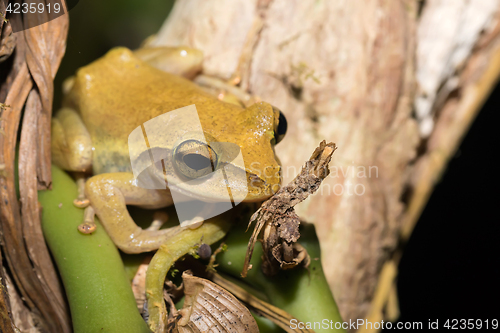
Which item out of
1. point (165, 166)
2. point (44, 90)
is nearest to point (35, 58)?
point (44, 90)

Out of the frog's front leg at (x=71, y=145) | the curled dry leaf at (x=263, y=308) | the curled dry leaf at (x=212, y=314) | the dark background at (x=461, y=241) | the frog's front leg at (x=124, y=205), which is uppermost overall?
the frog's front leg at (x=71, y=145)

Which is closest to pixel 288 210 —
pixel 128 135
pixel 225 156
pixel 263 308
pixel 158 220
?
pixel 225 156

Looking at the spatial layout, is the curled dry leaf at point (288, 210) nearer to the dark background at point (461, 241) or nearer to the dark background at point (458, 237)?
the dark background at point (458, 237)

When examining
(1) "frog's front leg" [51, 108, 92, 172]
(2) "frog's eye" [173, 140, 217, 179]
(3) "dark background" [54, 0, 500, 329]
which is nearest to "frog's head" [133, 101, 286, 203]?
(2) "frog's eye" [173, 140, 217, 179]

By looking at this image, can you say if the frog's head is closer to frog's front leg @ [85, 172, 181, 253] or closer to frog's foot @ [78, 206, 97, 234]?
frog's front leg @ [85, 172, 181, 253]

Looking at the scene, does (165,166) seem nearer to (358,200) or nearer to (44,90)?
(44,90)

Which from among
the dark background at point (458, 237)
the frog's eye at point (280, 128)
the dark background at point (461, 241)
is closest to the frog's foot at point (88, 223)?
the frog's eye at point (280, 128)

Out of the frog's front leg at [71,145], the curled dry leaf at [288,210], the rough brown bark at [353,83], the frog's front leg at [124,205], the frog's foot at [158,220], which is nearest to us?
the curled dry leaf at [288,210]
